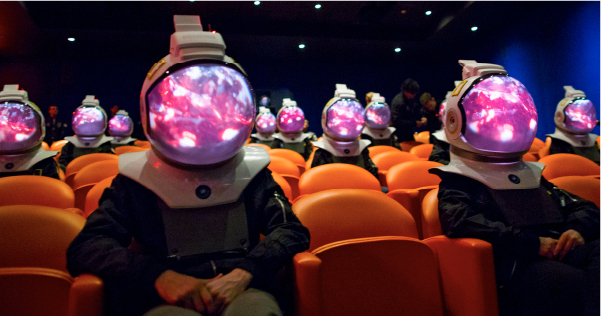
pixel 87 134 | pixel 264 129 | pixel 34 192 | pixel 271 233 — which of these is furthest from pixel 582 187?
pixel 87 134

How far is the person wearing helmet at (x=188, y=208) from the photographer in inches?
41.4

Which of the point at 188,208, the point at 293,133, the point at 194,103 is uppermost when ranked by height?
the point at 194,103

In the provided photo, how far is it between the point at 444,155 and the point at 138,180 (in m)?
2.95

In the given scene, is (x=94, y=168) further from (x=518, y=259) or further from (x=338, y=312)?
(x=518, y=259)

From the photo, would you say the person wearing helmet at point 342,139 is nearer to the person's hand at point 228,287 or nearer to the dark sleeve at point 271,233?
the dark sleeve at point 271,233

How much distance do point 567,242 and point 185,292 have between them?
147 centimetres

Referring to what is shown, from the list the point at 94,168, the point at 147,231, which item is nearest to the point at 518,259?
the point at 147,231

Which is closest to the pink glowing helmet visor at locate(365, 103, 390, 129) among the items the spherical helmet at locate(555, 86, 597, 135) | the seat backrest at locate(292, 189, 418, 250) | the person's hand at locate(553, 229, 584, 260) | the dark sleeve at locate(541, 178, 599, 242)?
the spherical helmet at locate(555, 86, 597, 135)

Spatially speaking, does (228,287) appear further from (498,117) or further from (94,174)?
(94,174)

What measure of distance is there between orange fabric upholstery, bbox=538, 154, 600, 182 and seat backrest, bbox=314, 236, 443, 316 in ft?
5.83

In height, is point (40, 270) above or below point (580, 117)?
below

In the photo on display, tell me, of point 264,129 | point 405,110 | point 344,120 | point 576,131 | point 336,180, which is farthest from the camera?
point 264,129

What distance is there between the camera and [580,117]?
4211 millimetres

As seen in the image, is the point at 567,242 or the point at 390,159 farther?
the point at 390,159
